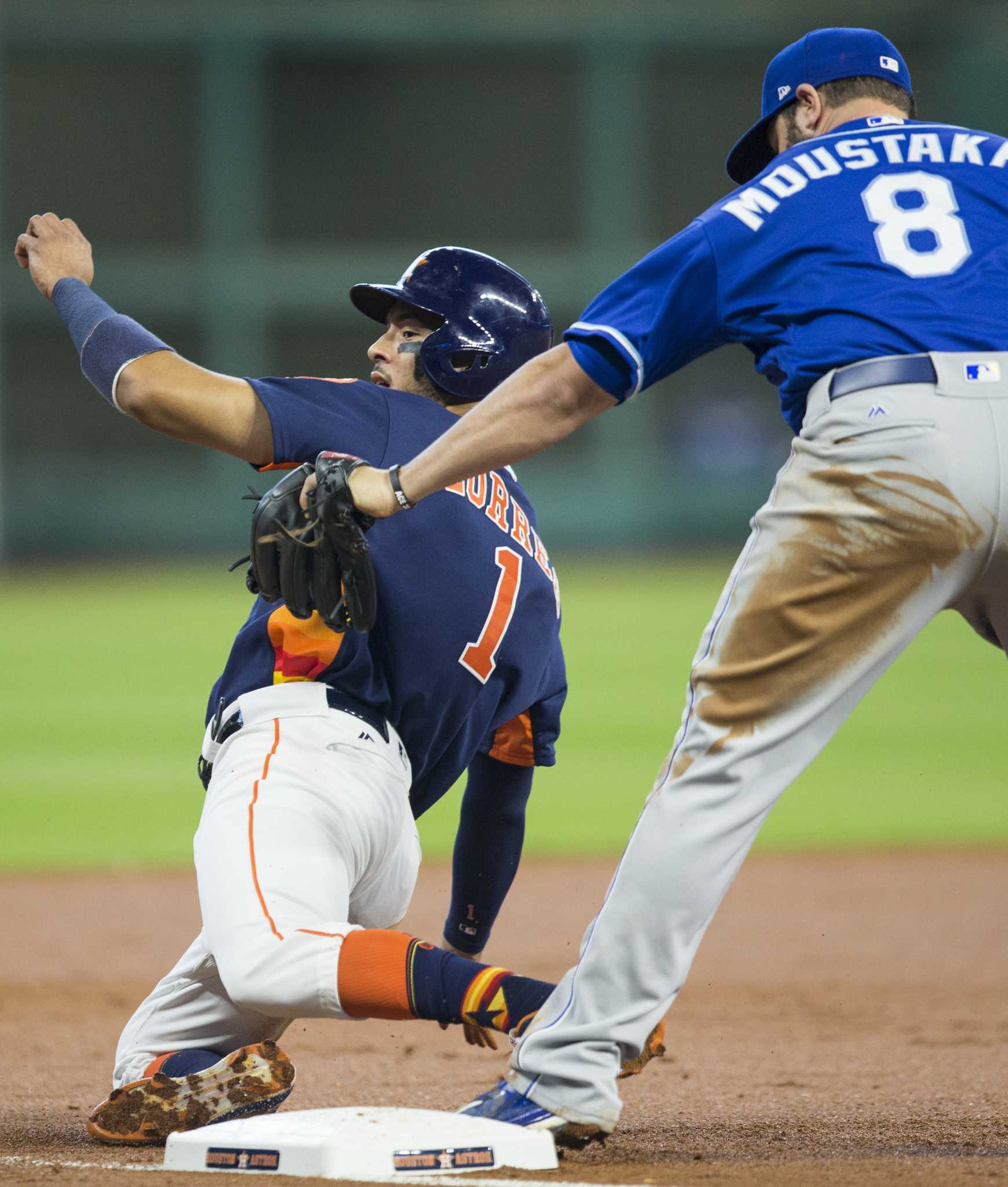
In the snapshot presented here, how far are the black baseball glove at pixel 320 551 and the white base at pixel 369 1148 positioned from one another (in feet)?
2.66

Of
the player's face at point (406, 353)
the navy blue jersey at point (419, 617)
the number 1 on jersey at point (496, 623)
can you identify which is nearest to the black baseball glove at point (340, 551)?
the navy blue jersey at point (419, 617)

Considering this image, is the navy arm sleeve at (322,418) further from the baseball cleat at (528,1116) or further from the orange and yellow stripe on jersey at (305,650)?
the baseball cleat at (528,1116)

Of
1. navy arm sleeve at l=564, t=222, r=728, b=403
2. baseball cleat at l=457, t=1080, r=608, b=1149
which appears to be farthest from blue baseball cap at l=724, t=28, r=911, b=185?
baseball cleat at l=457, t=1080, r=608, b=1149

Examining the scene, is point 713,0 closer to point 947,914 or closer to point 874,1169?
point 947,914

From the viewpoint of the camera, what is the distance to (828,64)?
9.12 ft

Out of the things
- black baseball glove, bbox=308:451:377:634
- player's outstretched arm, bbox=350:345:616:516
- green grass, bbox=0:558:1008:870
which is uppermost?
player's outstretched arm, bbox=350:345:616:516

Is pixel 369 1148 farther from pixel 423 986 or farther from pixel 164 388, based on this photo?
pixel 164 388

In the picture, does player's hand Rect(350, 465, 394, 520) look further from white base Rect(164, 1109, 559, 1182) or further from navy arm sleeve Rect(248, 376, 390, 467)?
white base Rect(164, 1109, 559, 1182)

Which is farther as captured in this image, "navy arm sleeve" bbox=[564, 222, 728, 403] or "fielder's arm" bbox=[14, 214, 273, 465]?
"fielder's arm" bbox=[14, 214, 273, 465]

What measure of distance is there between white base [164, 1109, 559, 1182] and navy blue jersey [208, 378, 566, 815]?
0.69 meters

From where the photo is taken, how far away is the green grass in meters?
7.35

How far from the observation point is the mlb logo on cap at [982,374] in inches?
97.0

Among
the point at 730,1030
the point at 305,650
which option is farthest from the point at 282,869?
the point at 730,1030

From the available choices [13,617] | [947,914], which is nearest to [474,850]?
[947,914]
